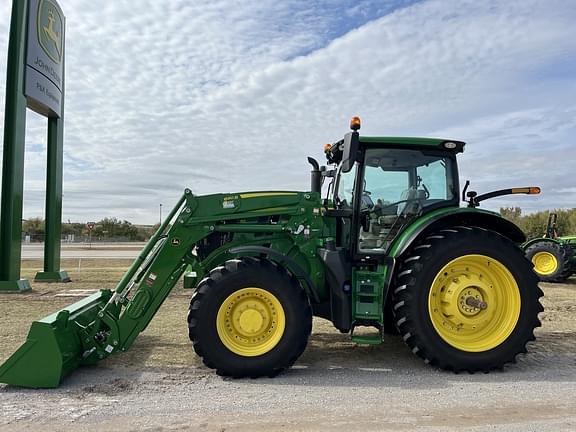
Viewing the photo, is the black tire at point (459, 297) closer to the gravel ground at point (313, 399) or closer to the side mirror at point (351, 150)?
the gravel ground at point (313, 399)

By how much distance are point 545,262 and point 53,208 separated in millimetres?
14942

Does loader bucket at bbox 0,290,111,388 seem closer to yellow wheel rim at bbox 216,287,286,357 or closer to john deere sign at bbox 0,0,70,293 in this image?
yellow wheel rim at bbox 216,287,286,357

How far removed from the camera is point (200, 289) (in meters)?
4.92

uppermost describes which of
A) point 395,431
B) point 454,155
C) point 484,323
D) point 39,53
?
point 39,53

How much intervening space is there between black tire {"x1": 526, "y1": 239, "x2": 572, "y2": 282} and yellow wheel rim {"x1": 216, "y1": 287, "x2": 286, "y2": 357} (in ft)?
38.0

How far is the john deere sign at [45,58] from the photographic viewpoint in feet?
40.9

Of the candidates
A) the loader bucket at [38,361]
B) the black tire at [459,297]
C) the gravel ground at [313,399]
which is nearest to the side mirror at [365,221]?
the black tire at [459,297]

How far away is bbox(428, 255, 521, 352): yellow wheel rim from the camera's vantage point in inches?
204

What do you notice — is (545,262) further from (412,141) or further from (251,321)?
(251,321)

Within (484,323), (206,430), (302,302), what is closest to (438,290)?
(484,323)

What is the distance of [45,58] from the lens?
13.1 meters

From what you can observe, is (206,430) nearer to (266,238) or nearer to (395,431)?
(395,431)

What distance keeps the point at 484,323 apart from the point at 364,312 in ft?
4.39

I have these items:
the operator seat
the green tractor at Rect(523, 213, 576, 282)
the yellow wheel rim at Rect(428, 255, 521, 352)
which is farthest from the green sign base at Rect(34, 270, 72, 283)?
the green tractor at Rect(523, 213, 576, 282)
